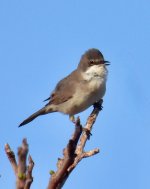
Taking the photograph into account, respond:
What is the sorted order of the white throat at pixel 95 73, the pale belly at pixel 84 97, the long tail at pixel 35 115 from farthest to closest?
1. the long tail at pixel 35 115
2. the white throat at pixel 95 73
3. the pale belly at pixel 84 97

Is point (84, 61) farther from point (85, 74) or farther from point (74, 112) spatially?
point (74, 112)

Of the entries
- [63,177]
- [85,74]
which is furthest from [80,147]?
[85,74]

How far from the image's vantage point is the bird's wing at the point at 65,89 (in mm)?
8139

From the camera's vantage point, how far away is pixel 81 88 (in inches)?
311

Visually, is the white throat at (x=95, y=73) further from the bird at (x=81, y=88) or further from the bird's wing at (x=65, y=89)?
the bird's wing at (x=65, y=89)

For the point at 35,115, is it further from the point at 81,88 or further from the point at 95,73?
the point at 95,73

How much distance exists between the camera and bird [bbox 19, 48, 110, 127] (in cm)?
752

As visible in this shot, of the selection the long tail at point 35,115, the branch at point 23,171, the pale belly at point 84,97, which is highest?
the long tail at point 35,115

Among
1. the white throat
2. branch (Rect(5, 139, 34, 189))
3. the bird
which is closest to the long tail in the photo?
the bird

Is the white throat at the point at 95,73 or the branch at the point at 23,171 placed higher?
the white throat at the point at 95,73

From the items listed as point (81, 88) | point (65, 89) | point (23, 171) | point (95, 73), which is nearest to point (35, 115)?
point (65, 89)

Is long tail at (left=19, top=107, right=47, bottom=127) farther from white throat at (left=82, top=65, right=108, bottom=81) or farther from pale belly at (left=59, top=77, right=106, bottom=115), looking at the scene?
white throat at (left=82, top=65, right=108, bottom=81)

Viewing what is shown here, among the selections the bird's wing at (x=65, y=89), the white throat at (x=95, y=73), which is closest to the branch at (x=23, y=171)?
the white throat at (x=95, y=73)

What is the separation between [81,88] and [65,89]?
1.60 ft
